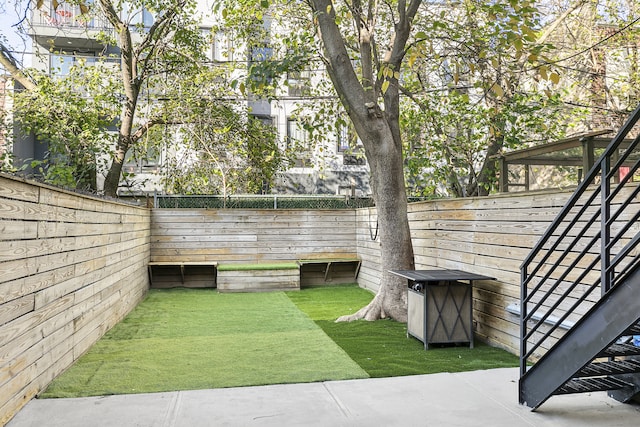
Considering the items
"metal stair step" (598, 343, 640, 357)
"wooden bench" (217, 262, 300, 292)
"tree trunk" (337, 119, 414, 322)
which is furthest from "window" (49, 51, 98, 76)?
"metal stair step" (598, 343, 640, 357)

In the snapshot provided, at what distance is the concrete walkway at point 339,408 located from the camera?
3.59 meters

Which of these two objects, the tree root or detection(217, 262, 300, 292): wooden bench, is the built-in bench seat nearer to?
detection(217, 262, 300, 292): wooden bench

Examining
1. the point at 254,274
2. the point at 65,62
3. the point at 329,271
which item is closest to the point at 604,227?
the point at 254,274

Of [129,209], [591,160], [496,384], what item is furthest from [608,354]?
[129,209]

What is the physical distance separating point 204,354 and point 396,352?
1.98 m

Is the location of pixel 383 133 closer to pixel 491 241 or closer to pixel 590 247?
pixel 491 241

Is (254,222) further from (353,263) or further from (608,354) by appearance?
(608,354)

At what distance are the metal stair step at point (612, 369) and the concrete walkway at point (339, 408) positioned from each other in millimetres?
313

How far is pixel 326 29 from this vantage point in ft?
22.7

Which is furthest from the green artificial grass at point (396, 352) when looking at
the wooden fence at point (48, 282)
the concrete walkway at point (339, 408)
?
the wooden fence at point (48, 282)

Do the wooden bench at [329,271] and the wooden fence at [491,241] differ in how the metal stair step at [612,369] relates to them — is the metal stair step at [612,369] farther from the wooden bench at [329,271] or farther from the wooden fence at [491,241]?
the wooden bench at [329,271]

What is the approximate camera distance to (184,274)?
1113 centimetres

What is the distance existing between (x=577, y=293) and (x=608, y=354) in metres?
1.25

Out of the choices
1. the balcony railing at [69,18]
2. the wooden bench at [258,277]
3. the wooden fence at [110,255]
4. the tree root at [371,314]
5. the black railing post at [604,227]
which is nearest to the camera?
the black railing post at [604,227]
